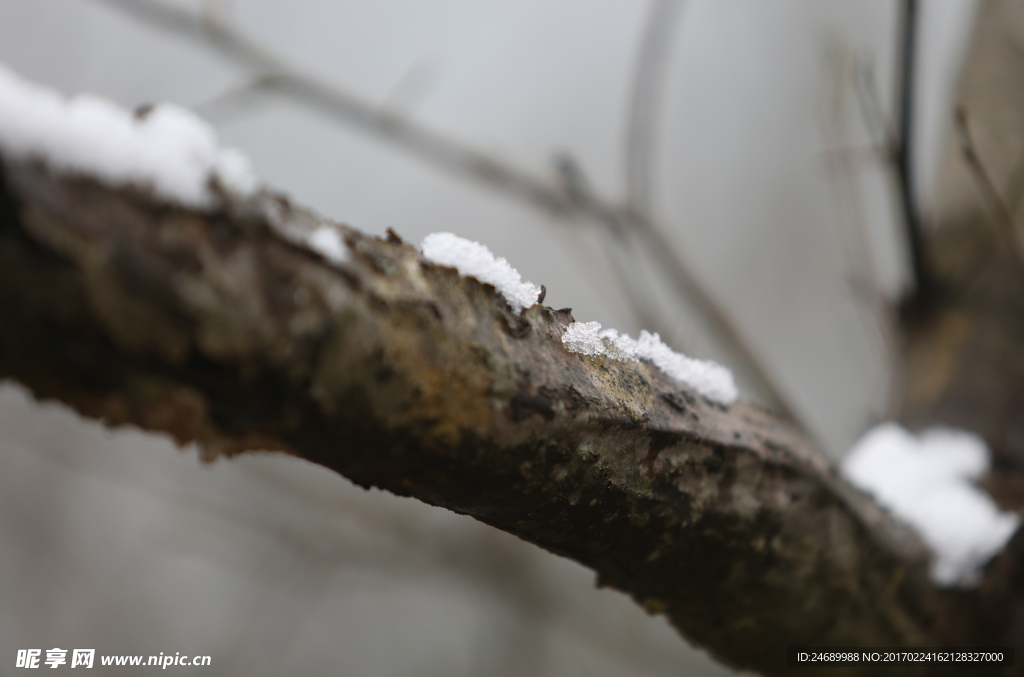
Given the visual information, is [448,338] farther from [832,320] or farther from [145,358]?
[832,320]

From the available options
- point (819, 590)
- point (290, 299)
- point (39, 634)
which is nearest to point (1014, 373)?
point (819, 590)

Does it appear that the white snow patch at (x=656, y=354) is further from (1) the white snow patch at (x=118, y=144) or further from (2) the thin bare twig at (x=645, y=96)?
(2) the thin bare twig at (x=645, y=96)

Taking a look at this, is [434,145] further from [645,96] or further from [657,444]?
[657,444]

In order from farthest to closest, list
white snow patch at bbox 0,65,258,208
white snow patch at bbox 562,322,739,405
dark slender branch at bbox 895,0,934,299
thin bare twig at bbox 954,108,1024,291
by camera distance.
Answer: dark slender branch at bbox 895,0,934,299
thin bare twig at bbox 954,108,1024,291
white snow patch at bbox 562,322,739,405
white snow patch at bbox 0,65,258,208

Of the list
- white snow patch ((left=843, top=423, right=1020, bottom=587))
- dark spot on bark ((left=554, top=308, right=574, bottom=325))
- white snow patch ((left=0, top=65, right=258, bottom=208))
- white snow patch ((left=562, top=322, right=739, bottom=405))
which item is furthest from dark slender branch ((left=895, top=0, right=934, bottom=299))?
white snow patch ((left=0, top=65, right=258, bottom=208))

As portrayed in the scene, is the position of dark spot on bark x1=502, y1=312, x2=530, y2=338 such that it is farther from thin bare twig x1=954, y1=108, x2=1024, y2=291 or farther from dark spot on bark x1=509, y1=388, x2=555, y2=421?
thin bare twig x1=954, y1=108, x2=1024, y2=291

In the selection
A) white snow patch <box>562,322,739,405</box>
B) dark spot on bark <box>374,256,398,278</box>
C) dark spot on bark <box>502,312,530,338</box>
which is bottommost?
dark spot on bark <box>502,312,530,338</box>

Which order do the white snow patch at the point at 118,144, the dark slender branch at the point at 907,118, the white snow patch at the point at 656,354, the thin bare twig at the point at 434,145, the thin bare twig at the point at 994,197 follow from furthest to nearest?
the thin bare twig at the point at 434,145
the dark slender branch at the point at 907,118
the thin bare twig at the point at 994,197
the white snow patch at the point at 656,354
the white snow patch at the point at 118,144

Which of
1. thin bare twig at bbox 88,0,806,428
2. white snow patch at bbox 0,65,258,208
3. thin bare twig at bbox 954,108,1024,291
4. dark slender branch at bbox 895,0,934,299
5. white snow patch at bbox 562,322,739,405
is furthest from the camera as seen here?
thin bare twig at bbox 88,0,806,428

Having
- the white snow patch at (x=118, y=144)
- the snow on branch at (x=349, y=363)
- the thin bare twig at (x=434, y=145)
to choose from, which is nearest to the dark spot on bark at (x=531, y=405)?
the snow on branch at (x=349, y=363)
